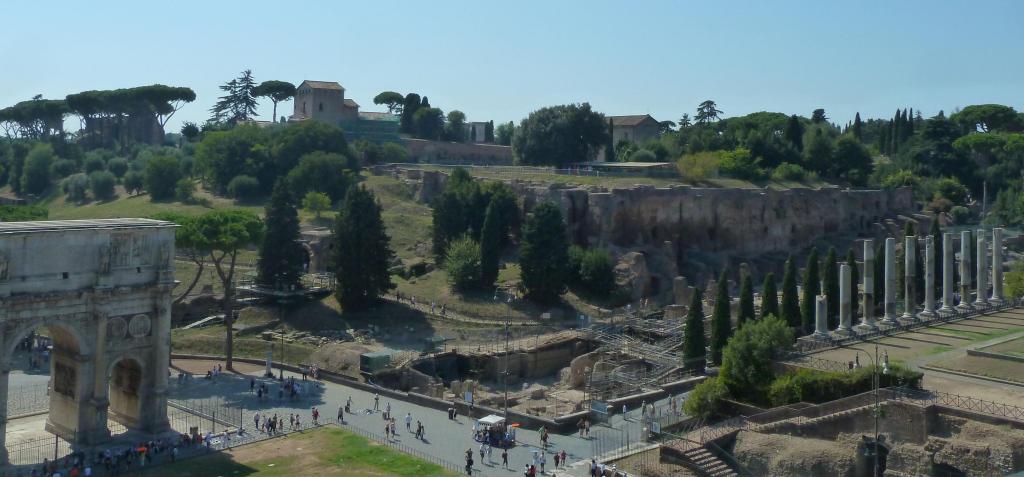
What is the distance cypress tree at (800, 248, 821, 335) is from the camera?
4701 centimetres

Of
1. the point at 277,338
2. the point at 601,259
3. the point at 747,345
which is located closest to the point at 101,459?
the point at 277,338

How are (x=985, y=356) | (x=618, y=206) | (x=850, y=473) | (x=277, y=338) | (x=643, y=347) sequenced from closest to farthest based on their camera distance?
(x=850, y=473), (x=985, y=356), (x=643, y=347), (x=277, y=338), (x=618, y=206)

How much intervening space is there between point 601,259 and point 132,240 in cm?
2810

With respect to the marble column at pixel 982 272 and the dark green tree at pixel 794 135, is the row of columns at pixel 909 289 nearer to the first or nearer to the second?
the marble column at pixel 982 272

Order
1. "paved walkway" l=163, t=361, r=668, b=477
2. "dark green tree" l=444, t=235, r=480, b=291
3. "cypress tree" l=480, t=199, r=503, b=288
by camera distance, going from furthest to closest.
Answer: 1. "cypress tree" l=480, t=199, r=503, b=288
2. "dark green tree" l=444, t=235, r=480, b=291
3. "paved walkway" l=163, t=361, r=668, b=477

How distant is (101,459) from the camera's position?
110 ft

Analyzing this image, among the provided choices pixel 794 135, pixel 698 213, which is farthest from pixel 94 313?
pixel 794 135

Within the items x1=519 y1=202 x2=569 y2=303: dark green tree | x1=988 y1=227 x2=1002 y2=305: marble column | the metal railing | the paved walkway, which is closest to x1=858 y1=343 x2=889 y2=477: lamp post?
the metal railing

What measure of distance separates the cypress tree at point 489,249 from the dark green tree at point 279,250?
975 centimetres

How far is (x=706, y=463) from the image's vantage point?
32.3 m

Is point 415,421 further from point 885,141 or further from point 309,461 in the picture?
point 885,141

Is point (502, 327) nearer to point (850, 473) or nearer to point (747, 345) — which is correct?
point (747, 345)

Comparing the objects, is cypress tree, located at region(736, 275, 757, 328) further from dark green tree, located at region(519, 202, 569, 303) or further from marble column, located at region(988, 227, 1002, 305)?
marble column, located at region(988, 227, 1002, 305)

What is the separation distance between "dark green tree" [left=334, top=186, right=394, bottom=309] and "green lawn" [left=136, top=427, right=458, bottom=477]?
1771 centimetres
